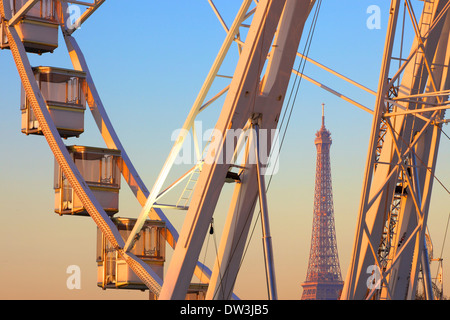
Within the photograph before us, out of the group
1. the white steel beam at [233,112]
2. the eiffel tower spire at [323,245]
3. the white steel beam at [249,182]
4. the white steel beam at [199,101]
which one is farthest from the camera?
the eiffel tower spire at [323,245]

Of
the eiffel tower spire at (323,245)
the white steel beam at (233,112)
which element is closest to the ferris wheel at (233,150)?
the white steel beam at (233,112)

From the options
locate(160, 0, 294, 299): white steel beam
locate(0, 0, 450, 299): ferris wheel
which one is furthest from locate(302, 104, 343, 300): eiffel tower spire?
locate(160, 0, 294, 299): white steel beam

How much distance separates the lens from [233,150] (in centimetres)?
2705

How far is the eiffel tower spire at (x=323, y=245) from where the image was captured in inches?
5822

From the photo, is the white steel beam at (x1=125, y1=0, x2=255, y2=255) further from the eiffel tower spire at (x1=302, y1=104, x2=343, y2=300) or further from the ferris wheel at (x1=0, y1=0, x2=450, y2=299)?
the eiffel tower spire at (x1=302, y1=104, x2=343, y2=300)

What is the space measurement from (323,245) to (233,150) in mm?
127326

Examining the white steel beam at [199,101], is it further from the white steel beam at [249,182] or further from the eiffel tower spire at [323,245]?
the eiffel tower spire at [323,245]

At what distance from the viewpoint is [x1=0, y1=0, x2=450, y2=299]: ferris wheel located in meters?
27.0

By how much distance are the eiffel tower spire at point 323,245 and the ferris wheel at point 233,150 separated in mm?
105715

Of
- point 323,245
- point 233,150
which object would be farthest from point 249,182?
point 323,245

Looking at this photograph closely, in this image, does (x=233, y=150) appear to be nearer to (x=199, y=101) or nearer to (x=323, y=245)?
(x=199, y=101)
